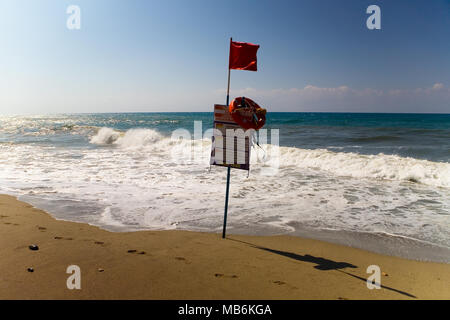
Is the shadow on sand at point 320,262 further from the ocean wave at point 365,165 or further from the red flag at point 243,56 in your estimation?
the ocean wave at point 365,165

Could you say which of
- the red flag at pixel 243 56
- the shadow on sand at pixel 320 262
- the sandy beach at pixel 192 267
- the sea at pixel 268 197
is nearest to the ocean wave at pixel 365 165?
the sea at pixel 268 197

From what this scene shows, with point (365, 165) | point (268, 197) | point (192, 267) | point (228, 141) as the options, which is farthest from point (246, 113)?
point (365, 165)

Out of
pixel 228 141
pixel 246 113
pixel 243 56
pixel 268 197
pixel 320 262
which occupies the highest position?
pixel 243 56

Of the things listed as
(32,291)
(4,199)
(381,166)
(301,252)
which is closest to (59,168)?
(4,199)

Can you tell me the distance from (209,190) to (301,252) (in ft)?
16.2

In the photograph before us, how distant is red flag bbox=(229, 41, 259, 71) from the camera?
515 centimetres

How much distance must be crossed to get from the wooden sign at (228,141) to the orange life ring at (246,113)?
121 millimetres

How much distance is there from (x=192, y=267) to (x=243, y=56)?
369 centimetres

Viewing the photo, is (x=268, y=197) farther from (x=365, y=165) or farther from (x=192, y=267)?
(x=365, y=165)

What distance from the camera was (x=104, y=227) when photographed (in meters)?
6.00

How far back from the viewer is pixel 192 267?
13.6ft

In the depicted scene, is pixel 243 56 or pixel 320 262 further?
pixel 243 56

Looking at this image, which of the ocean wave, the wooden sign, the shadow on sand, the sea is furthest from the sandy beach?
the ocean wave
